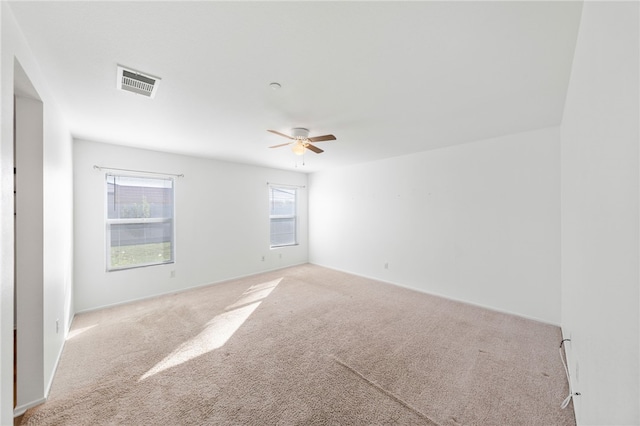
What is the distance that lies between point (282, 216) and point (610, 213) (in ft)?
17.8

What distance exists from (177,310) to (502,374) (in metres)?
3.79

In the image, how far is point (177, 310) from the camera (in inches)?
133

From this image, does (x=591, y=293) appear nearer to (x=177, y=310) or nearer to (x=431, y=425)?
(x=431, y=425)

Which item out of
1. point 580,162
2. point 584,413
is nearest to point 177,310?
point 584,413

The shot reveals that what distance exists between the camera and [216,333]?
2754 mm

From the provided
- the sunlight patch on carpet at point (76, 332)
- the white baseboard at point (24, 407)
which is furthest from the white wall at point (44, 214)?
the sunlight patch on carpet at point (76, 332)

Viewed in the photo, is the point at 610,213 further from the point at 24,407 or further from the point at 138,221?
the point at 138,221

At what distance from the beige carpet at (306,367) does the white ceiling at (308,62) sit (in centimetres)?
240

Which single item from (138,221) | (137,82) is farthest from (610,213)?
(138,221)

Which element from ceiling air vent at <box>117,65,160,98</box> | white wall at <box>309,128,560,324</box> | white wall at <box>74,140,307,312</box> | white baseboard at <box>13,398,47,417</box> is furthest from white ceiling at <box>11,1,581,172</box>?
white baseboard at <box>13,398,47,417</box>

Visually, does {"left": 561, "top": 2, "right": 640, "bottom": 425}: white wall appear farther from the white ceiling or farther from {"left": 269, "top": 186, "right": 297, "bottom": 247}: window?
{"left": 269, "top": 186, "right": 297, "bottom": 247}: window

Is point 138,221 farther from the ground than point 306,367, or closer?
farther from the ground

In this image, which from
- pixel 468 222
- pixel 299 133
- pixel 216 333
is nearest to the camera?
pixel 216 333

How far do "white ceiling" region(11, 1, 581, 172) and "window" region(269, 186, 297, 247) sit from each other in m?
2.85
